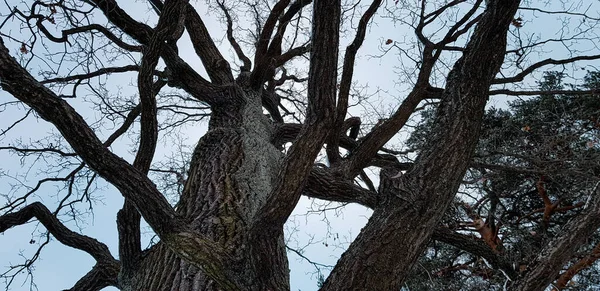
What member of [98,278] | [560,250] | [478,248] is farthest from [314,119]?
[98,278]

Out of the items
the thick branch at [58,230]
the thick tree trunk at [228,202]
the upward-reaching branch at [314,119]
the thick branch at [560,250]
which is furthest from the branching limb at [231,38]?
the thick branch at [560,250]

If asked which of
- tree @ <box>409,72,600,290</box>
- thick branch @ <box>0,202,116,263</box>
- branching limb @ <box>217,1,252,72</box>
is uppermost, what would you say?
branching limb @ <box>217,1,252,72</box>

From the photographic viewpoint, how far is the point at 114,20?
352cm

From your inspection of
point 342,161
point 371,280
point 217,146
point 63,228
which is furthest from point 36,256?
point 371,280

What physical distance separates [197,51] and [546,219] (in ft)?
16.8

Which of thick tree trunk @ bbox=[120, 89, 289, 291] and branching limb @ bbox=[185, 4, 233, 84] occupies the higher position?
branching limb @ bbox=[185, 4, 233, 84]

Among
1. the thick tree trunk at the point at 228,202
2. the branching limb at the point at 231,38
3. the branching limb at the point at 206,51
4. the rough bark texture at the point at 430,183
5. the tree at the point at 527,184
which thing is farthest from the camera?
the branching limb at the point at 231,38

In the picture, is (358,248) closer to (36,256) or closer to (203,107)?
(36,256)

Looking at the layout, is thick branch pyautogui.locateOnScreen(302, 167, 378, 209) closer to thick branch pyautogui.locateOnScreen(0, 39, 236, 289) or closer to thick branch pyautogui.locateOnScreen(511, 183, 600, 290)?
thick branch pyautogui.locateOnScreen(511, 183, 600, 290)

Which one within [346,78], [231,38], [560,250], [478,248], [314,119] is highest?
[231,38]

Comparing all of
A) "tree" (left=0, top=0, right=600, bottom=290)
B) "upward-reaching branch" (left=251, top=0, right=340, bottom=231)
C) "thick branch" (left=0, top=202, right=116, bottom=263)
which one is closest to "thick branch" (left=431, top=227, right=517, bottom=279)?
"tree" (left=0, top=0, right=600, bottom=290)

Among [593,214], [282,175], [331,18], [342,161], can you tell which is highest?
[342,161]

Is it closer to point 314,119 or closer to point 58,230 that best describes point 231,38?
point 58,230

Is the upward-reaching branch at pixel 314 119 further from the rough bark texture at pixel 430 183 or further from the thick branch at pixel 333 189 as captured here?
the thick branch at pixel 333 189
